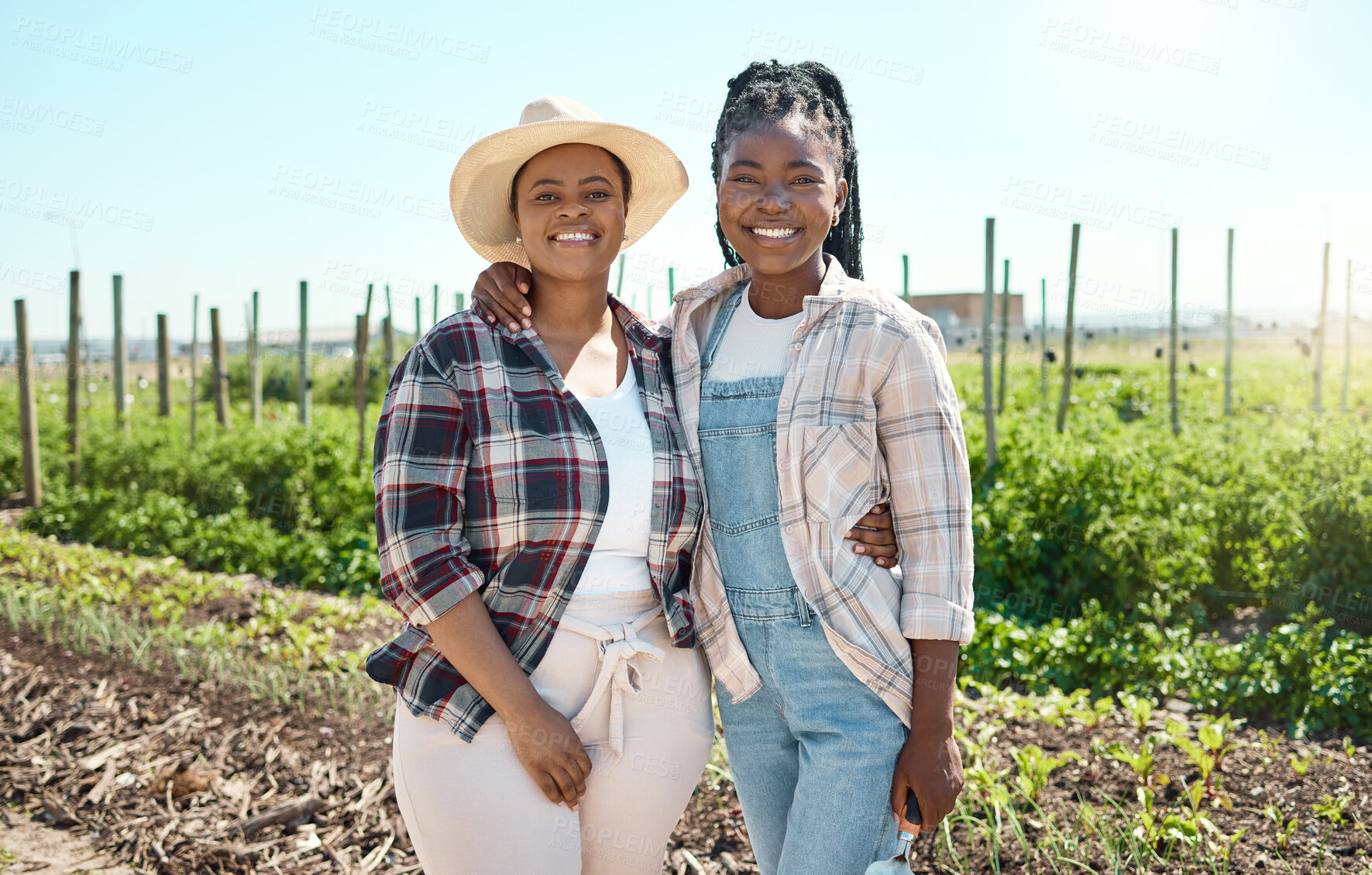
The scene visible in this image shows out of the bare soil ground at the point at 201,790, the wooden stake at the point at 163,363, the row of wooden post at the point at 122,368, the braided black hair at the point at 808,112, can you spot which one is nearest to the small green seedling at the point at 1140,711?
the bare soil ground at the point at 201,790

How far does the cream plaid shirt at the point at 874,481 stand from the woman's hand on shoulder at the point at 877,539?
16 millimetres

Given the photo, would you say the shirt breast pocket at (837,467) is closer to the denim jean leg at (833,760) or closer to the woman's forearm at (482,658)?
the denim jean leg at (833,760)

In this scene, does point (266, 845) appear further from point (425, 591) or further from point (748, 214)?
point (748, 214)

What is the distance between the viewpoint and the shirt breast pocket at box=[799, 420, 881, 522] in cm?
174

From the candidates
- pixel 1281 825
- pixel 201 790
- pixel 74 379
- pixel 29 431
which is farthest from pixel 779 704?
pixel 74 379

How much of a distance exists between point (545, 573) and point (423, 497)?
0.88 ft

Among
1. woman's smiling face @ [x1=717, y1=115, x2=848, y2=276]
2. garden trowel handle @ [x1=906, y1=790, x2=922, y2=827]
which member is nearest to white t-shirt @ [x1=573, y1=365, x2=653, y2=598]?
woman's smiling face @ [x1=717, y1=115, x2=848, y2=276]

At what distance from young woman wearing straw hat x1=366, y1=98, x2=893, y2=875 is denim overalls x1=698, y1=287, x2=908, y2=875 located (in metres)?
0.09

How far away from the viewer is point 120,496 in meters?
9.23

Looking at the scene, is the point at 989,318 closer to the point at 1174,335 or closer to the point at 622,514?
the point at 1174,335

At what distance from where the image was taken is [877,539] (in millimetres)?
1771

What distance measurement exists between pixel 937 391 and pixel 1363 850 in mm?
2231

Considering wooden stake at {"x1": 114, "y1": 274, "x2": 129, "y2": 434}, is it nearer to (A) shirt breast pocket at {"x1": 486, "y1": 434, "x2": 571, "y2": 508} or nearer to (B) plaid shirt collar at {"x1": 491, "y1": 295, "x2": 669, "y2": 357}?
(B) plaid shirt collar at {"x1": 491, "y1": 295, "x2": 669, "y2": 357}

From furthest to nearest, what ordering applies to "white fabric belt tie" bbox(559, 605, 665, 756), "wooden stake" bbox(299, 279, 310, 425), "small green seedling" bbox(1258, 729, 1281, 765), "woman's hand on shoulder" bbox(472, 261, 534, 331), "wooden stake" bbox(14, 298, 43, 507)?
"wooden stake" bbox(299, 279, 310, 425), "wooden stake" bbox(14, 298, 43, 507), "small green seedling" bbox(1258, 729, 1281, 765), "woman's hand on shoulder" bbox(472, 261, 534, 331), "white fabric belt tie" bbox(559, 605, 665, 756)
